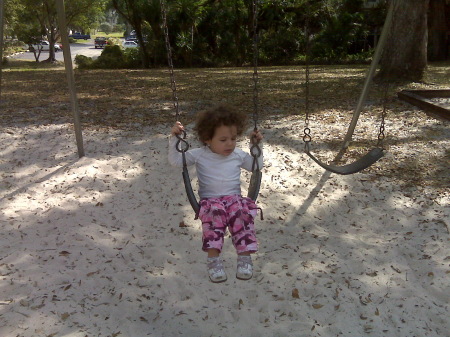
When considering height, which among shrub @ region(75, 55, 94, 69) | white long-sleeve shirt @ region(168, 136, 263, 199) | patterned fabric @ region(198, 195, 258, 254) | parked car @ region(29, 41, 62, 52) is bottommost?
patterned fabric @ region(198, 195, 258, 254)

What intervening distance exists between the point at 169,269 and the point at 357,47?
61.0 ft

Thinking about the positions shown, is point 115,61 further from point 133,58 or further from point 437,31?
point 437,31

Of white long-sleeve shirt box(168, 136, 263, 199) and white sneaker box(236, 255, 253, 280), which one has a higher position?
white long-sleeve shirt box(168, 136, 263, 199)

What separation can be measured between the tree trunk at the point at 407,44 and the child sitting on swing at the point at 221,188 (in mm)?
6625

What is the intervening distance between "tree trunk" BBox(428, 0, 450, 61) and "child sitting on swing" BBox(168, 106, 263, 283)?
17.2 metres

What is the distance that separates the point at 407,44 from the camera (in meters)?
9.08

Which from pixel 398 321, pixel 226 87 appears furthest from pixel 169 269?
pixel 226 87

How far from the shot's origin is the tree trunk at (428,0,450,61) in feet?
57.9

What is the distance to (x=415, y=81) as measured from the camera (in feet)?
30.9

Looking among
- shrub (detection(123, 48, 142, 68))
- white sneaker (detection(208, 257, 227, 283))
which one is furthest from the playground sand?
shrub (detection(123, 48, 142, 68))

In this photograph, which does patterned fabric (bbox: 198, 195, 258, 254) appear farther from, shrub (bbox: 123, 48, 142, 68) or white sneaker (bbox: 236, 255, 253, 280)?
shrub (bbox: 123, 48, 142, 68)

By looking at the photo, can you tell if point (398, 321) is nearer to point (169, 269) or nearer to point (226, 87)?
point (169, 269)

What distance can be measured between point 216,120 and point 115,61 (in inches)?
684

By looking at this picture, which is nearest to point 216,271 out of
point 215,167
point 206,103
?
point 215,167
